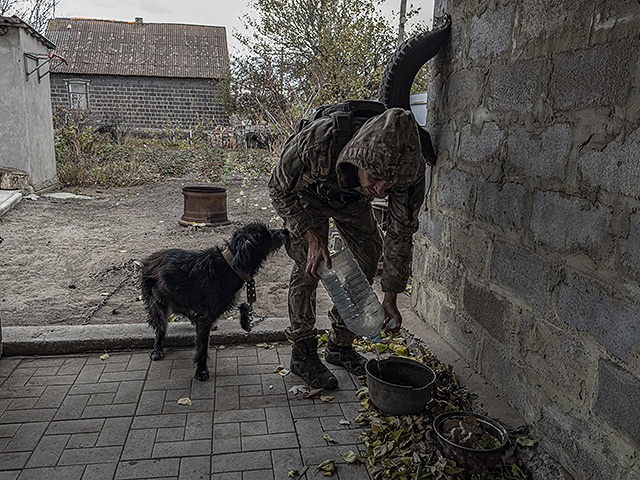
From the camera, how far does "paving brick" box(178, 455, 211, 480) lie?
2.33m

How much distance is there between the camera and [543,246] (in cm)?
239

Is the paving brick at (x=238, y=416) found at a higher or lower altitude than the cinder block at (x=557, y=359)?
lower

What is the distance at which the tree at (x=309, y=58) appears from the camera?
11.4 metres

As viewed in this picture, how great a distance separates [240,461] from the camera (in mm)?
2455

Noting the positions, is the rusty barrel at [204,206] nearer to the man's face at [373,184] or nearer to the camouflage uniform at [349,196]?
the camouflage uniform at [349,196]

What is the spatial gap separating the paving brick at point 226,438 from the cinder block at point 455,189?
2.04 meters

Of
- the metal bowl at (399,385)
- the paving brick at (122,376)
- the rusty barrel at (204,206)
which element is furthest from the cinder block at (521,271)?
the rusty barrel at (204,206)

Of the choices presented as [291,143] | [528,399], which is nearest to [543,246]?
[528,399]

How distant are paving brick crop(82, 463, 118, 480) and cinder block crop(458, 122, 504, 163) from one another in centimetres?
273

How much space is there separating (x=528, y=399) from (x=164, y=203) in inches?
328

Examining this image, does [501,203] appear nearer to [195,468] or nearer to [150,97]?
[195,468]

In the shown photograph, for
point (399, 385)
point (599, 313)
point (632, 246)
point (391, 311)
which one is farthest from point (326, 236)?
point (632, 246)

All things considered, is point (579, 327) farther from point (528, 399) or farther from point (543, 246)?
point (528, 399)

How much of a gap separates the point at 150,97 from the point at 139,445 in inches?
855
